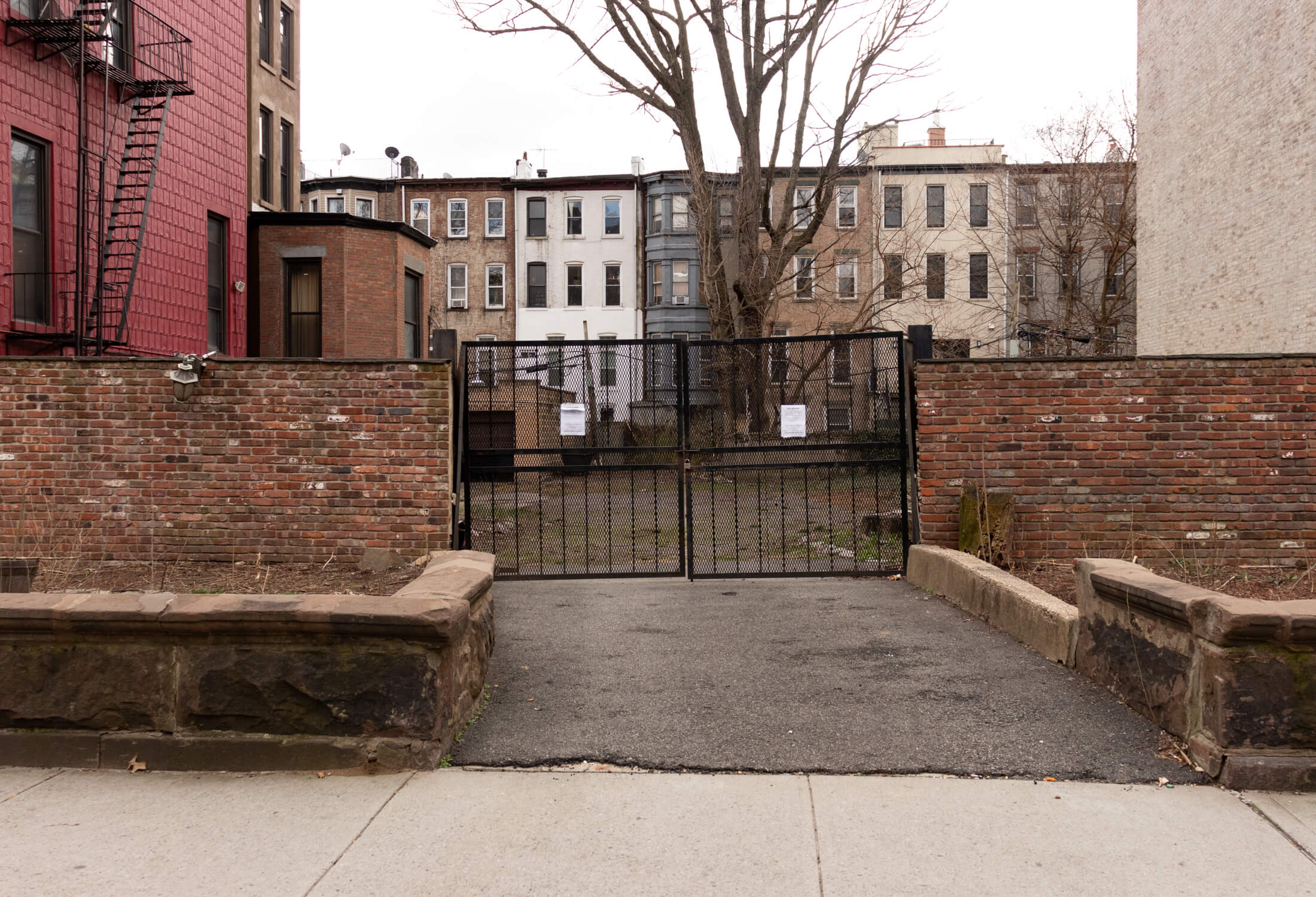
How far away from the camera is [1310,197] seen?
1761 cm

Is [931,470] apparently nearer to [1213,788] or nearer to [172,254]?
[1213,788]

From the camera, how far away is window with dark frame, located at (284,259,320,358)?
69.2ft

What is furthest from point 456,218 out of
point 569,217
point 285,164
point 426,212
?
point 285,164

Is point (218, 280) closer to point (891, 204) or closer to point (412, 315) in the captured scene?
point (412, 315)

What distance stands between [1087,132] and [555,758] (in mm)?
37740

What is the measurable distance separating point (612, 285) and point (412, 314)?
21553mm

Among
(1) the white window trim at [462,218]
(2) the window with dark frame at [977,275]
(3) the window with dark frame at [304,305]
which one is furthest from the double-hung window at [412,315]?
(2) the window with dark frame at [977,275]

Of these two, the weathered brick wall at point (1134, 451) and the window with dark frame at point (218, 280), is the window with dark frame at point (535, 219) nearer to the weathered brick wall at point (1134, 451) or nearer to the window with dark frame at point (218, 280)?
the window with dark frame at point (218, 280)

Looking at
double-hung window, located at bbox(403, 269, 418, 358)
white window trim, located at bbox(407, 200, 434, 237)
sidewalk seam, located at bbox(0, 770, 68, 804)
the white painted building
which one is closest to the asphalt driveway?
sidewalk seam, located at bbox(0, 770, 68, 804)

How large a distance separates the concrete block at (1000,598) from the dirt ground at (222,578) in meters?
4.48

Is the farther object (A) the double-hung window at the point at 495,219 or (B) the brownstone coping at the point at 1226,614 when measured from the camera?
(A) the double-hung window at the point at 495,219

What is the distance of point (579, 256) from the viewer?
4403 cm

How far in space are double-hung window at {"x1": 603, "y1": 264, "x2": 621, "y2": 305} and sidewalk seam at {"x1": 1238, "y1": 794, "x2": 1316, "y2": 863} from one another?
4117 cm

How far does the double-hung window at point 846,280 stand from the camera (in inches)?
1674
